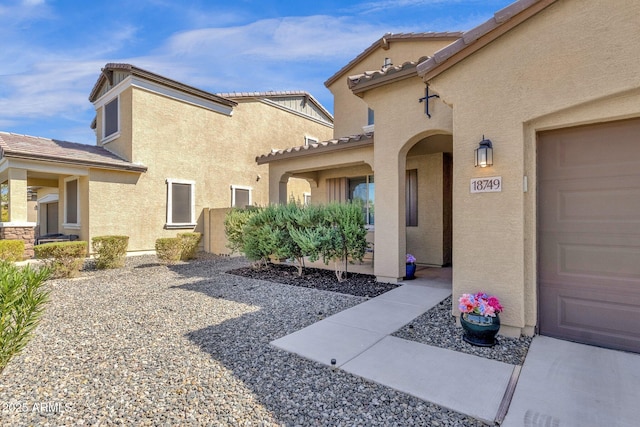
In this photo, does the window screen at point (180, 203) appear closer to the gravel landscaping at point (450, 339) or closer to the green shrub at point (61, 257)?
the green shrub at point (61, 257)

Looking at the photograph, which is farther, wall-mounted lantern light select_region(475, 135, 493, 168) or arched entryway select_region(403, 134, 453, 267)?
arched entryway select_region(403, 134, 453, 267)

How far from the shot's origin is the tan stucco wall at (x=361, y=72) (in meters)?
11.3

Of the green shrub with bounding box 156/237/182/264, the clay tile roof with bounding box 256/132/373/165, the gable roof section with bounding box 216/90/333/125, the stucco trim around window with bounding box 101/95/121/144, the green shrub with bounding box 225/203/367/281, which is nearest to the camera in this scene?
the green shrub with bounding box 225/203/367/281

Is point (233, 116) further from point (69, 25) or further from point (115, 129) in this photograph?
point (69, 25)

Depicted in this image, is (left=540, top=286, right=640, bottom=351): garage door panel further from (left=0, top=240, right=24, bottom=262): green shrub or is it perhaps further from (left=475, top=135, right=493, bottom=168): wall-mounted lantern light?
(left=0, top=240, right=24, bottom=262): green shrub

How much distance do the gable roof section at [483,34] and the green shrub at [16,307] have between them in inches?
234

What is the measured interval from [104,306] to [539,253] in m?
7.61

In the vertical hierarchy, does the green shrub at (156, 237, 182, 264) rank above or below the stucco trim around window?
below

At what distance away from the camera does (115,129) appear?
13.9 metres

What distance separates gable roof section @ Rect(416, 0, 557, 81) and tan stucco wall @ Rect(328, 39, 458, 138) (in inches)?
264

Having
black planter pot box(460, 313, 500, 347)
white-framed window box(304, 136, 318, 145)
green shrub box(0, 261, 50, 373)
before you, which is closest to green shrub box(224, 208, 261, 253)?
green shrub box(0, 261, 50, 373)

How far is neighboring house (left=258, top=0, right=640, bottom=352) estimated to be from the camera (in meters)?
3.62

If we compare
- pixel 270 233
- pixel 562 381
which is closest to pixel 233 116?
pixel 270 233

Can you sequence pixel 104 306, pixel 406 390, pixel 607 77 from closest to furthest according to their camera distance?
pixel 406 390
pixel 607 77
pixel 104 306
